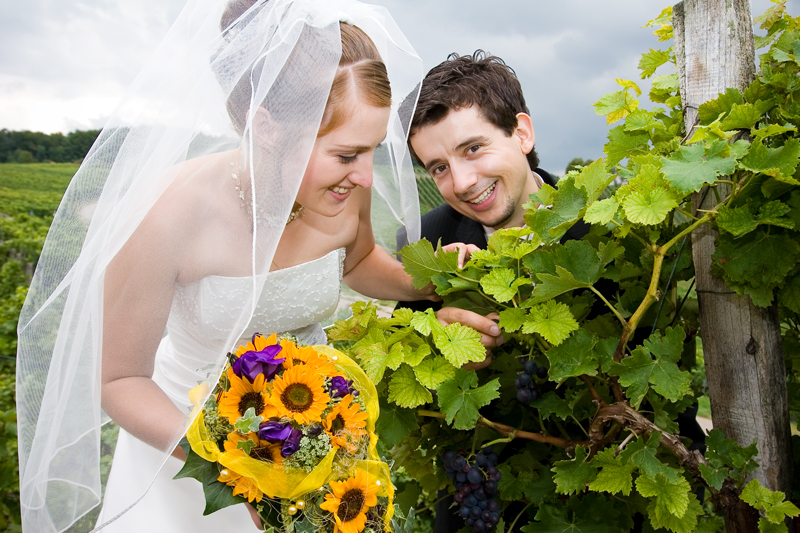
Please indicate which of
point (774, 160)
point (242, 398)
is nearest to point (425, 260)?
point (242, 398)

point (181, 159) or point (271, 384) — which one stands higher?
point (181, 159)

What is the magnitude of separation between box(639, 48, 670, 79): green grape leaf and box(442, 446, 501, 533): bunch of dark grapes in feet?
3.77

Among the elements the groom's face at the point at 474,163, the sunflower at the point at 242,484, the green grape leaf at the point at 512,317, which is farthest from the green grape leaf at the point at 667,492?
the groom's face at the point at 474,163

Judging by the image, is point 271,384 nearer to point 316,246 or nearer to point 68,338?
point 68,338

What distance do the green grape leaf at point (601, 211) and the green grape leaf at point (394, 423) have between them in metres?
0.60

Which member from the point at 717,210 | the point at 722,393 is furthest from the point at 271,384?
the point at 722,393

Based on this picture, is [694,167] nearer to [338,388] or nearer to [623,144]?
[623,144]

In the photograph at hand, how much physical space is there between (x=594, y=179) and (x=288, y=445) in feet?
2.63

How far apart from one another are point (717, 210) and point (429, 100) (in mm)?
1138

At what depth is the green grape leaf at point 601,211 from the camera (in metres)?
1.07

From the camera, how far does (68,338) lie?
1300 mm

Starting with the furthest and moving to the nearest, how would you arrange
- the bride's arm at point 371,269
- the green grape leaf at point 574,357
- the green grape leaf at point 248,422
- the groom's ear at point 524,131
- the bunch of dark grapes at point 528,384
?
the groom's ear at point 524,131 → the bride's arm at point 371,269 → the bunch of dark grapes at point 528,384 → the green grape leaf at point 574,357 → the green grape leaf at point 248,422

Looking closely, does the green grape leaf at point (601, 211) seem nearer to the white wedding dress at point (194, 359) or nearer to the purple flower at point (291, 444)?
the purple flower at point (291, 444)

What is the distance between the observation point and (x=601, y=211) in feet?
3.58
